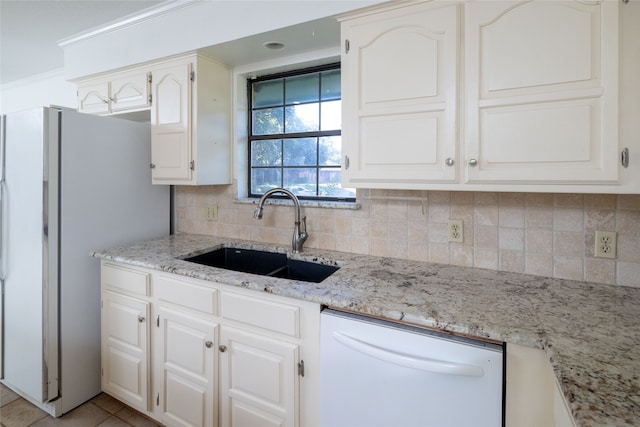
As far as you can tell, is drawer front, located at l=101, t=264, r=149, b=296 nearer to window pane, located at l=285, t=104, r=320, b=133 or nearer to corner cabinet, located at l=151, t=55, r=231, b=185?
corner cabinet, located at l=151, t=55, r=231, b=185

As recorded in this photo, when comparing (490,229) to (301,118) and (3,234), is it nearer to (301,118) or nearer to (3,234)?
(301,118)

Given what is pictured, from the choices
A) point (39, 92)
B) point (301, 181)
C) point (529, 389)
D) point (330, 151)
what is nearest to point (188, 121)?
point (301, 181)

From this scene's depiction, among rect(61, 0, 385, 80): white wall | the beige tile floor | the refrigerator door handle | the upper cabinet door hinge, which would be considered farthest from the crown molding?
the beige tile floor

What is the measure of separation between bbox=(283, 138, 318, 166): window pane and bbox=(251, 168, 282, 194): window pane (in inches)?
4.6

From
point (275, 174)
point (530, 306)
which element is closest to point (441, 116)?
point (530, 306)

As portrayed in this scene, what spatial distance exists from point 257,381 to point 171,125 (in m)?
1.60

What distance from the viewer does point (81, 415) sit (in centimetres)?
181

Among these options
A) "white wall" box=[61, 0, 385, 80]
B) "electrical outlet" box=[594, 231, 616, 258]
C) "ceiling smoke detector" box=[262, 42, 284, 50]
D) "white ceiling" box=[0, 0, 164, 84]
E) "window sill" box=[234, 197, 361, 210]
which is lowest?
"electrical outlet" box=[594, 231, 616, 258]

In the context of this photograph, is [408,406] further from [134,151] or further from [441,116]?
[134,151]

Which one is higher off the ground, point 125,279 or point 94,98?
point 94,98

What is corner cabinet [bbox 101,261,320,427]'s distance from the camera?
1.25 meters

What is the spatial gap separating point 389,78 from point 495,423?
1.31 m

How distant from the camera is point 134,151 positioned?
214 centimetres

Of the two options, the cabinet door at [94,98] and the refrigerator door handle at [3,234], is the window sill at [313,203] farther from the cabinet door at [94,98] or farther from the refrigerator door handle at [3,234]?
the refrigerator door handle at [3,234]
